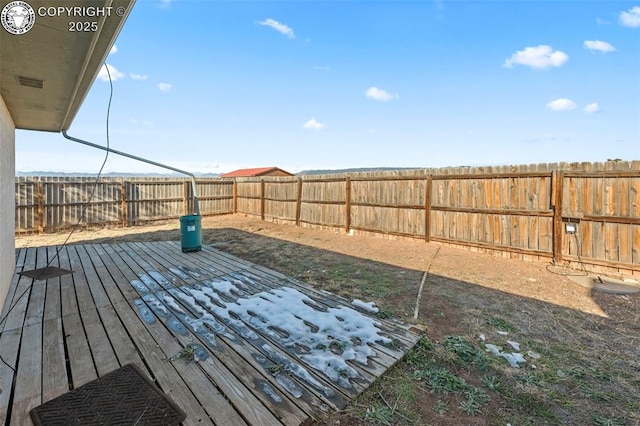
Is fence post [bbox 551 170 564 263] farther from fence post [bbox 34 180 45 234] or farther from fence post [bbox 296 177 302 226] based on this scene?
fence post [bbox 34 180 45 234]

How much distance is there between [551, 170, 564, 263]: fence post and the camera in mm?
5160

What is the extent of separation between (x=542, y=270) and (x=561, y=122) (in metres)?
7.93

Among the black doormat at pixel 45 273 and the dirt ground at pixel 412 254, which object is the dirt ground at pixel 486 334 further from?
the black doormat at pixel 45 273

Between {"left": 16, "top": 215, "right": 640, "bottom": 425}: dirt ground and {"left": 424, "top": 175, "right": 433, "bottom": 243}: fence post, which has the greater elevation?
{"left": 424, "top": 175, "right": 433, "bottom": 243}: fence post

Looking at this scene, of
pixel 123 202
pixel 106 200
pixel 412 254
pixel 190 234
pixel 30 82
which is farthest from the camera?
pixel 123 202

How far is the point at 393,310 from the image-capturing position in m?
3.37

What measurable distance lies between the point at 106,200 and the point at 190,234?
6496 mm

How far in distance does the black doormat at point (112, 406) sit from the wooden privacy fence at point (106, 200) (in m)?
9.98

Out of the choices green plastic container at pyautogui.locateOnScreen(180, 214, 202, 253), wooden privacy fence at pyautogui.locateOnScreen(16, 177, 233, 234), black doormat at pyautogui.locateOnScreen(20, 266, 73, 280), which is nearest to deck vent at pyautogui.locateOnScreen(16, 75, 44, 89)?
black doormat at pyautogui.locateOnScreen(20, 266, 73, 280)

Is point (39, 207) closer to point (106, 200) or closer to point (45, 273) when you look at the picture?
point (106, 200)

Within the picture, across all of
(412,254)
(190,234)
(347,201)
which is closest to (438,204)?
(412,254)

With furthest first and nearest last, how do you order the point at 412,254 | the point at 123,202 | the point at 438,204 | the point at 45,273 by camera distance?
the point at 123,202 < the point at 438,204 < the point at 412,254 < the point at 45,273

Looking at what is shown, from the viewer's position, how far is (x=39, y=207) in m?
8.52

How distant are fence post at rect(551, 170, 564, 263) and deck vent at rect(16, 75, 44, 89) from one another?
801 cm
